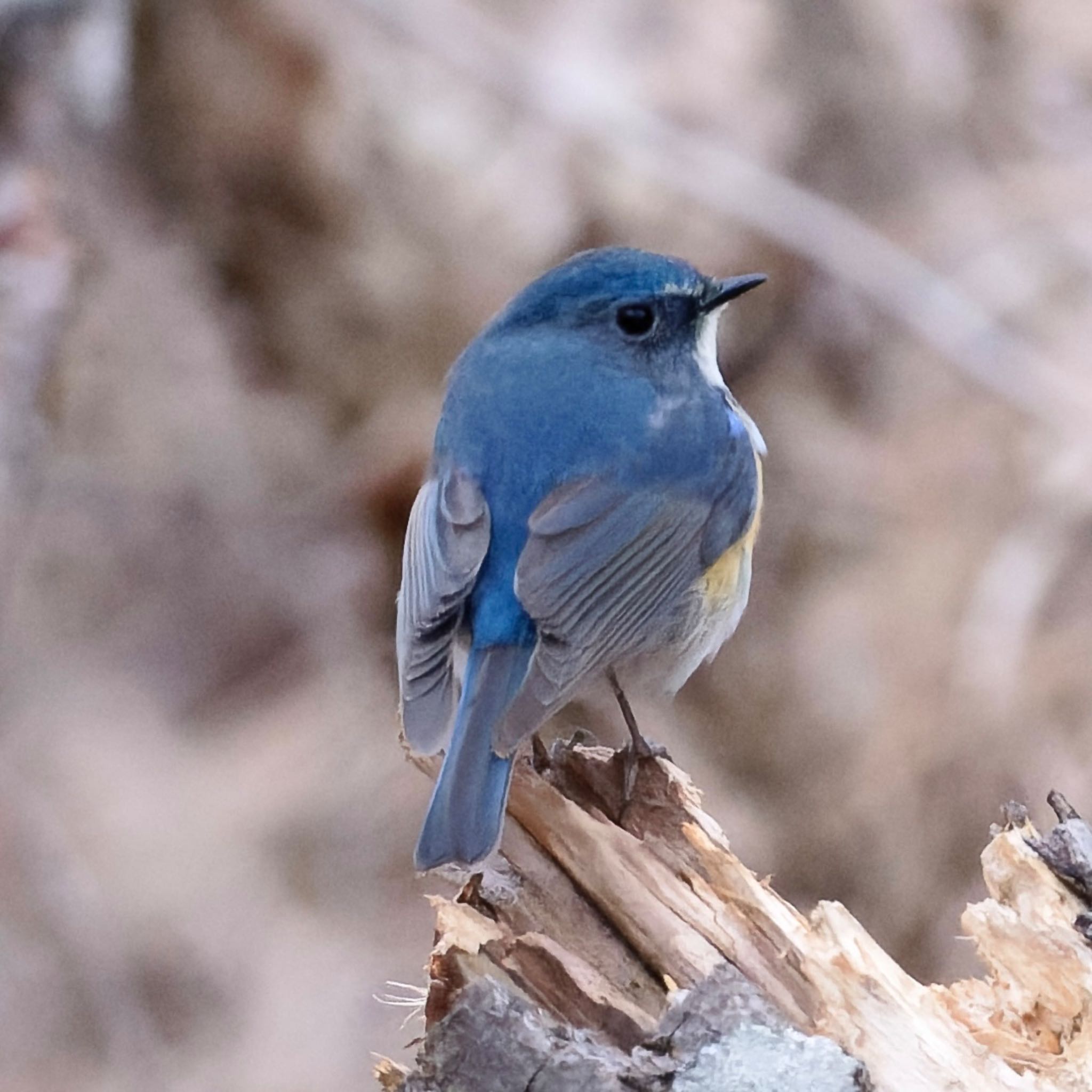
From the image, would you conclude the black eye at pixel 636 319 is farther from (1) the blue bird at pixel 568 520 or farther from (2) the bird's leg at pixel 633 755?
(2) the bird's leg at pixel 633 755

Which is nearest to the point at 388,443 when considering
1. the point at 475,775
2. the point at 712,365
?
the point at 712,365

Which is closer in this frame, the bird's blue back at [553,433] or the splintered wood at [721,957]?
the splintered wood at [721,957]

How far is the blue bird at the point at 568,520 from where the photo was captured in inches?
103

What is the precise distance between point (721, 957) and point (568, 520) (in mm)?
942

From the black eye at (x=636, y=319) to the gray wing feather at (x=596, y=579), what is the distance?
422 millimetres

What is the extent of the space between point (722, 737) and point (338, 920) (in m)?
1.26

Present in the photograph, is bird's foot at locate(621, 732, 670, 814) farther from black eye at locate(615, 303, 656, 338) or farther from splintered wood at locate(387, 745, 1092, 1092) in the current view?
black eye at locate(615, 303, 656, 338)

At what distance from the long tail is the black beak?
37.7 inches

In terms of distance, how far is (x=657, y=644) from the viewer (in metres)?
3.03

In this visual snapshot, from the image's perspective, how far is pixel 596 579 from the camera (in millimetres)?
2850

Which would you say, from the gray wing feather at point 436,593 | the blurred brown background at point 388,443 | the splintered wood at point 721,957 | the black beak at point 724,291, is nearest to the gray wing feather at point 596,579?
the gray wing feather at point 436,593

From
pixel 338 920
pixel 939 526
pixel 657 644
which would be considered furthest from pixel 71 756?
pixel 939 526

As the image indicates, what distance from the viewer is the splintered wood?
A: 2.10 metres

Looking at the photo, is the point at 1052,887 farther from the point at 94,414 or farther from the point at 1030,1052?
the point at 94,414
